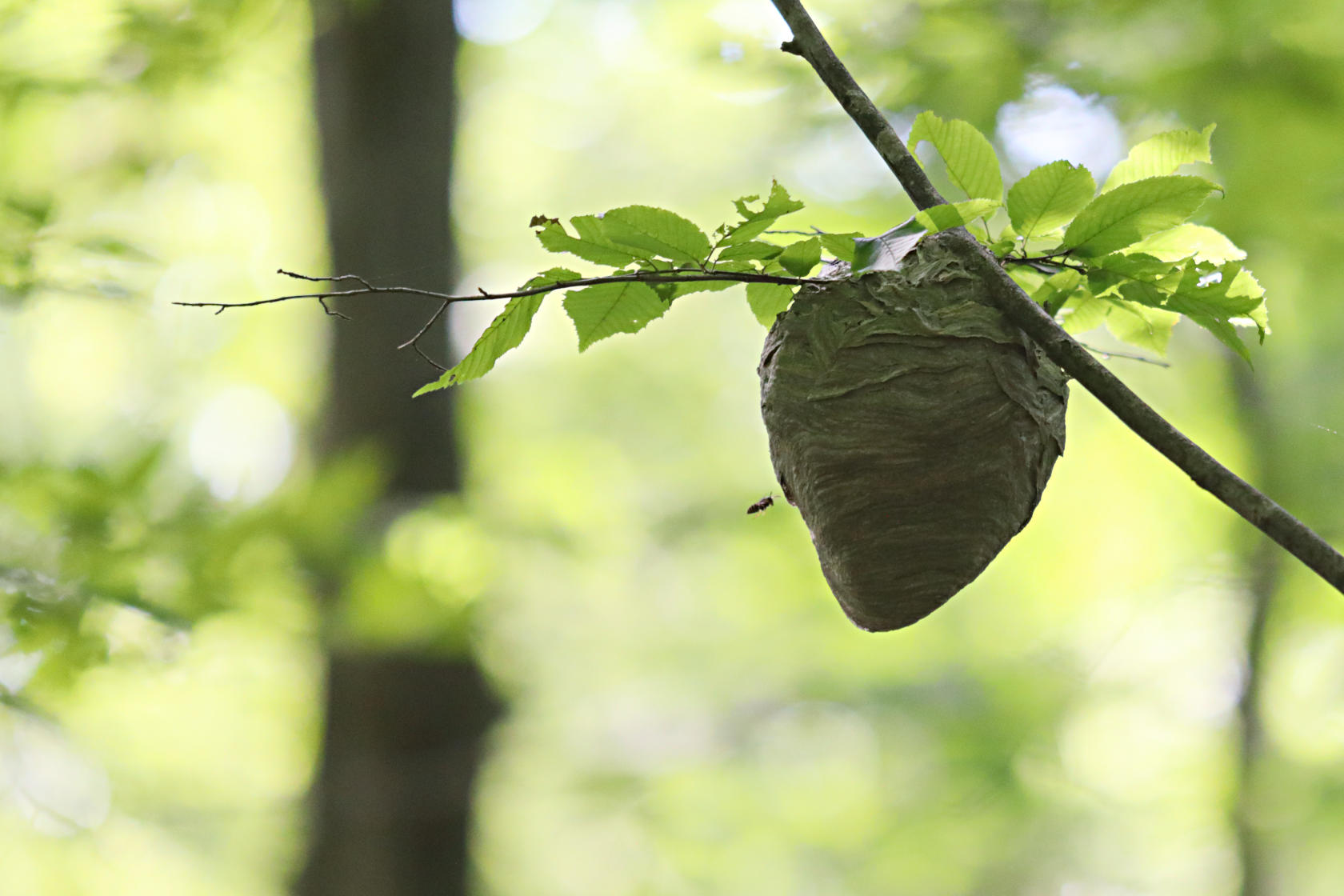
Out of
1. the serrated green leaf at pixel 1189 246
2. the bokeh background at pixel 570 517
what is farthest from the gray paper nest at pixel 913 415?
the bokeh background at pixel 570 517

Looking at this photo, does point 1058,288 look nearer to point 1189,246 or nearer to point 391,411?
point 1189,246

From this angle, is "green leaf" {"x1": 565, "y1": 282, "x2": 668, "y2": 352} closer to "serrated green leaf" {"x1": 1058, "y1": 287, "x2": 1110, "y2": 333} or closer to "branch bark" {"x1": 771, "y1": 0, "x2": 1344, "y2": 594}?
"branch bark" {"x1": 771, "y1": 0, "x2": 1344, "y2": 594}

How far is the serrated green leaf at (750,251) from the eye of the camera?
0.70 metres

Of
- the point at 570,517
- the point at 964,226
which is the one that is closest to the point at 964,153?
the point at 964,226

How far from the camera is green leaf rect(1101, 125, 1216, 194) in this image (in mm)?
792

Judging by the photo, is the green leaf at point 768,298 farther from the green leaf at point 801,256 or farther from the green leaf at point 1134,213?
the green leaf at point 1134,213

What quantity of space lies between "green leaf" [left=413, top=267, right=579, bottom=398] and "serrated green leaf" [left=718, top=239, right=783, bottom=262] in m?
0.11

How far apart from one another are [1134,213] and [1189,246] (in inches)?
6.0

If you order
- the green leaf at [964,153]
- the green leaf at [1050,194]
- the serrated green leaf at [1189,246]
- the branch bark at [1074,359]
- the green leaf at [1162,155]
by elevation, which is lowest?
the branch bark at [1074,359]

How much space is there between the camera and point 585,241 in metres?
0.69

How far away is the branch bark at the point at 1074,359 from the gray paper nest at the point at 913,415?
0.07 m

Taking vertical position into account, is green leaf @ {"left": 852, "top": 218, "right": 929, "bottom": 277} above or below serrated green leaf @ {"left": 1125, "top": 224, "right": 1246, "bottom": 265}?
below

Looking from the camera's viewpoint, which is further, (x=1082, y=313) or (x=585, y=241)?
(x=1082, y=313)

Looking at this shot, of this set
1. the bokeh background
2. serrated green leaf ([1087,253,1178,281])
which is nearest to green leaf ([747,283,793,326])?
serrated green leaf ([1087,253,1178,281])
